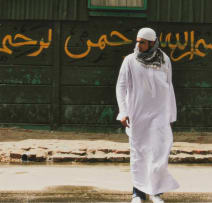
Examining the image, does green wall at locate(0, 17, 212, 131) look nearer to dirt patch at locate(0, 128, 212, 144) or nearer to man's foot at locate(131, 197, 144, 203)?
dirt patch at locate(0, 128, 212, 144)

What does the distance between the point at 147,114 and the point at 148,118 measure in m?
0.05

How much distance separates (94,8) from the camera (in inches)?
467

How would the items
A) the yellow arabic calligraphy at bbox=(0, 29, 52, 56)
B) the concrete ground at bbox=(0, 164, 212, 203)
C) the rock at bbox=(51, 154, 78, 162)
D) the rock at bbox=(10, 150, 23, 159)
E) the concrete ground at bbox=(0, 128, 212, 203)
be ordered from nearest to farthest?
the concrete ground at bbox=(0, 164, 212, 203) < the concrete ground at bbox=(0, 128, 212, 203) < the rock at bbox=(51, 154, 78, 162) < the rock at bbox=(10, 150, 23, 159) < the yellow arabic calligraphy at bbox=(0, 29, 52, 56)

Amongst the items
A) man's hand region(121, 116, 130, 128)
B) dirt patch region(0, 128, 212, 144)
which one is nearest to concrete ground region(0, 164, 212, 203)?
man's hand region(121, 116, 130, 128)

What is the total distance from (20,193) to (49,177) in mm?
1196

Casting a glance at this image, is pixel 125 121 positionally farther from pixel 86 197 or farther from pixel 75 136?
pixel 75 136

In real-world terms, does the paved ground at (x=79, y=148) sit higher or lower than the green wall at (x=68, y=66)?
lower

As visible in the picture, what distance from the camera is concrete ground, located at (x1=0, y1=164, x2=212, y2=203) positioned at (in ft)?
20.0

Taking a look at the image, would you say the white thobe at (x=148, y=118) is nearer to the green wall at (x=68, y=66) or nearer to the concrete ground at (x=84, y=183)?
the concrete ground at (x=84, y=183)

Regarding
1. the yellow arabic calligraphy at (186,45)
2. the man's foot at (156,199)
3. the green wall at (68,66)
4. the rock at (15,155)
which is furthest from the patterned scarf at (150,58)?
the yellow arabic calligraphy at (186,45)

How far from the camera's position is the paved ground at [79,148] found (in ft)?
30.0

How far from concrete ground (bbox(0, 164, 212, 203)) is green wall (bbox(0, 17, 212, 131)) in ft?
11.3

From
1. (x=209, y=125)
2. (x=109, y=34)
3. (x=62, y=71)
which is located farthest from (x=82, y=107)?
(x=209, y=125)

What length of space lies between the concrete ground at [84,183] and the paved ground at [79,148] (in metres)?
0.32
